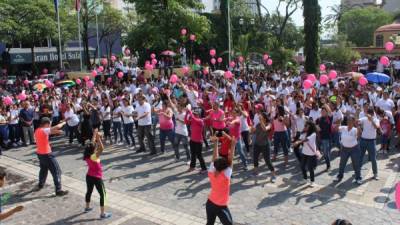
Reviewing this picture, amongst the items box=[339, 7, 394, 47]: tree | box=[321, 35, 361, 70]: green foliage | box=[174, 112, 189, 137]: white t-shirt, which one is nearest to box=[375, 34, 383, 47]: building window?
box=[321, 35, 361, 70]: green foliage

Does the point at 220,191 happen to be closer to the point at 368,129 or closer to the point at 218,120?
the point at 218,120

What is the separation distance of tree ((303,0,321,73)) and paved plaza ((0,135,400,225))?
14839mm

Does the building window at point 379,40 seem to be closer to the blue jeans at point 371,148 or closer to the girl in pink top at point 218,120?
the blue jeans at point 371,148

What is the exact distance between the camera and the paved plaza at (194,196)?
789cm

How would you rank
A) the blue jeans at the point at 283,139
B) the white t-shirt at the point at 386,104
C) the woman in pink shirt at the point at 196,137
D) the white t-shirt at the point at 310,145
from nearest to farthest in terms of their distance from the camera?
the white t-shirt at the point at 310,145, the woman in pink shirt at the point at 196,137, the blue jeans at the point at 283,139, the white t-shirt at the point at 386,104

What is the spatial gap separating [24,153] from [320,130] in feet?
29.8

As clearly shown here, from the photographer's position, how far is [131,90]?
1850 cm

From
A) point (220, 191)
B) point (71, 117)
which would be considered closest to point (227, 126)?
point (220, 191)

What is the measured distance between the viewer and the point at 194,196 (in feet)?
29.5

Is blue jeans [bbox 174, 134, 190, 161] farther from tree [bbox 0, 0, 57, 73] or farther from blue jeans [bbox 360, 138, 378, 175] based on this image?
tree [bbox 0, 0, 57, 73]

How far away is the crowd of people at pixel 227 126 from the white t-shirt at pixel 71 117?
32 millimetres

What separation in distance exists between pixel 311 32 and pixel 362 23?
51.8 metres

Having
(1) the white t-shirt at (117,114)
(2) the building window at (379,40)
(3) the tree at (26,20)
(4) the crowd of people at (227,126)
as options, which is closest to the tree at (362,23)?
(2) the building window at (379,40)

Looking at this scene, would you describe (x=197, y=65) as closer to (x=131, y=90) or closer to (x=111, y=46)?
(x=131, y=90)
